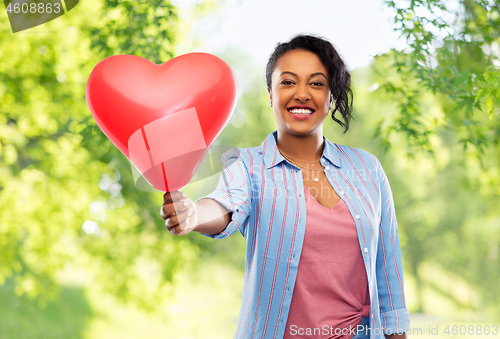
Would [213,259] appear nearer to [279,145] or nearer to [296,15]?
[296,15]

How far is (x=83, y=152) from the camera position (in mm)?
4855

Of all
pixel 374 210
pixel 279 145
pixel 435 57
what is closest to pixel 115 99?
pixel 279 145

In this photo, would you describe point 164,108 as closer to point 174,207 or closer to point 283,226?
point 174,207

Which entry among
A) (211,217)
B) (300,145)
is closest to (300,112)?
(300,145)

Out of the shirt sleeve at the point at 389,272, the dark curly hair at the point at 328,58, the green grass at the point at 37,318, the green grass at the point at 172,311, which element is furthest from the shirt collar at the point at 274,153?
the green grass at the point at 172,311

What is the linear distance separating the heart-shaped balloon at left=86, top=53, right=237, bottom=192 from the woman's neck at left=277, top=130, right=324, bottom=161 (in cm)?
24

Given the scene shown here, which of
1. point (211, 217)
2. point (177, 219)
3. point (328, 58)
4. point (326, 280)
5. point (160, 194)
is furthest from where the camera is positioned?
point (160, 194)

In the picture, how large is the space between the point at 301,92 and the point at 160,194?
169 inches

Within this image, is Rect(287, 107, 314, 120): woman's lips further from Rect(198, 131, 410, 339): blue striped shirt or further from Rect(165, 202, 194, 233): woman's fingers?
Rect(165, 202, 194, 233): woman's fingers

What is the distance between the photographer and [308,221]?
3.70 ft

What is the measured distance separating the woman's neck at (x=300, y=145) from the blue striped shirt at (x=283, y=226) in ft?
0.11

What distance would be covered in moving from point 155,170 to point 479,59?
114 inches

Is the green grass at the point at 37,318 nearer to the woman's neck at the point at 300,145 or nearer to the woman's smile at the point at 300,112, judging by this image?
the woman's neck at the point at 300,145

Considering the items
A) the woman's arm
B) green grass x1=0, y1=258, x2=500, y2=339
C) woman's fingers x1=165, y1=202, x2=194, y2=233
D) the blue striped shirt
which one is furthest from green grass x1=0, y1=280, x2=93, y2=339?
woman's fingers x1=165, y1=202, x2=194, y2=233
